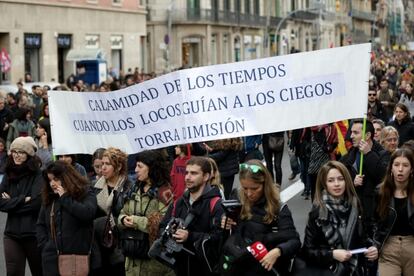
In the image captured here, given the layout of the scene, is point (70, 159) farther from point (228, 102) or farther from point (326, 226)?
point (326, 226)

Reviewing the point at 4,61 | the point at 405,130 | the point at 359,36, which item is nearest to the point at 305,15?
the point at 359,36

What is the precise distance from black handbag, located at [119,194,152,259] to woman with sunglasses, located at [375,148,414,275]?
1.74 meters

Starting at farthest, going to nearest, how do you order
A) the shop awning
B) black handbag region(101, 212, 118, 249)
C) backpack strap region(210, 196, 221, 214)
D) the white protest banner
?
the shop awning < the white protest banner < black handbag region(101, 212, 118, 249) < backpack strap region(210, 196, 221, 214)

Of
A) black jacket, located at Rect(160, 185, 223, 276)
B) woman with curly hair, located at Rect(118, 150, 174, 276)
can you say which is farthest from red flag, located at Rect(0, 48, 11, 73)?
black jacket, located at Rect(160, 185, 223, 276)

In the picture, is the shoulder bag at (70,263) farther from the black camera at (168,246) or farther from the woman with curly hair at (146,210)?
the black camera at (168,246)

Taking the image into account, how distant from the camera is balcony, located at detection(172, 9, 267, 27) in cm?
6322

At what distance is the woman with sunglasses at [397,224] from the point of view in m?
7.00

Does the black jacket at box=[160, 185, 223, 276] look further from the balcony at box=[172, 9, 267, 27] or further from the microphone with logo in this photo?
the balcony at box=[172, 9, 267, 27]

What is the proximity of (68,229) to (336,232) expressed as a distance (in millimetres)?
2256

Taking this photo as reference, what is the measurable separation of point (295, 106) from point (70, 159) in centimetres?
244

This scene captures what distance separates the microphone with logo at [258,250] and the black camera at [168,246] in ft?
2.36

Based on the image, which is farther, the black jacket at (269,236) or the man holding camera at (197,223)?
the man holding camera at (197,223)

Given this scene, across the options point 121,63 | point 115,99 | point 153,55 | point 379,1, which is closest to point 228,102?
point 115,99

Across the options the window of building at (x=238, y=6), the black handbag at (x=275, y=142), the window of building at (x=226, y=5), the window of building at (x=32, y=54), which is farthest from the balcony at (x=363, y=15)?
the black handbag at (x=275, y=142)
